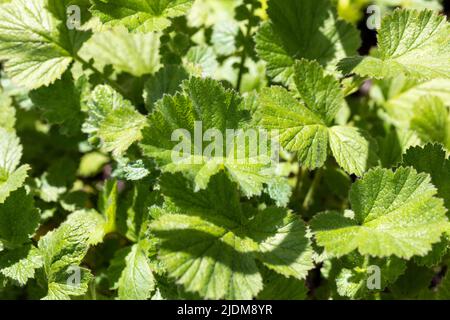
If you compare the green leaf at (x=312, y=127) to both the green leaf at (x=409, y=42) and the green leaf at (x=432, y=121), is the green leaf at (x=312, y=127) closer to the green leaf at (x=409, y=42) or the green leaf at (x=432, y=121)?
the green leaf at (x=409, y=42)

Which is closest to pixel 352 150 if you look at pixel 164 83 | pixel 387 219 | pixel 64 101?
pixel 387 219

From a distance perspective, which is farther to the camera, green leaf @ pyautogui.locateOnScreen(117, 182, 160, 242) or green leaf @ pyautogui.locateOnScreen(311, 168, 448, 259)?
green leaf @ pyautogui.locateOnScreen(117, 182, 160, 242)

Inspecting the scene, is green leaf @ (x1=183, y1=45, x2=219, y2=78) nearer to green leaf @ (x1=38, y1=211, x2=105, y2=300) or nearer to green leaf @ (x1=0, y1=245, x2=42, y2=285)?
green leaf @ (x1=38, y1=211, x2=105, y2=300)

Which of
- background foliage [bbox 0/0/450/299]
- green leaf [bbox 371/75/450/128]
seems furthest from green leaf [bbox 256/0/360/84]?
green leaf [bbox 371/75/450/128]

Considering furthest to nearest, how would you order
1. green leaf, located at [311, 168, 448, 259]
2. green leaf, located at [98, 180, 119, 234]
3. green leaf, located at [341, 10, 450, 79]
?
green leaf, located at [98, 180, 119, 234] → green leaf, located at [341, 10, 450, 79] → green leaf, located at [311, 168, 448, 259]

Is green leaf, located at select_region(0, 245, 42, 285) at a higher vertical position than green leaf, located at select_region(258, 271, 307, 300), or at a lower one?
higher

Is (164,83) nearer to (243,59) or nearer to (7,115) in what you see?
(243,59)
